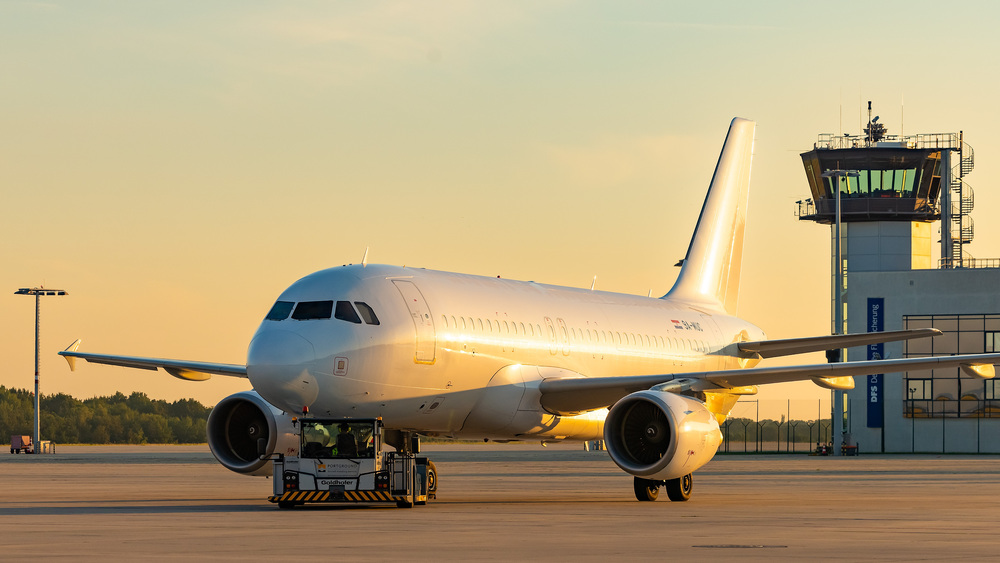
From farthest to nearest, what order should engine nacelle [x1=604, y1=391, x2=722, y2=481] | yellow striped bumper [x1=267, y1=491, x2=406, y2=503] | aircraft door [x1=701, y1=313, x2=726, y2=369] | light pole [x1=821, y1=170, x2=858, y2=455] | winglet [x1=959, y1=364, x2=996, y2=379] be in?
light pole [x1=821, y1=170, x2=858, y2=455] < aircraft door [x1=701, y1=313, x2=726, y2=369] < winglet [x1=959, y1=364, x2=996, y2=379] < engine nacelle [x1=604, y1=391, x2=722, y2=481] < yellow striped bumper [x1=267, y1=491, x2=406, y2=503]

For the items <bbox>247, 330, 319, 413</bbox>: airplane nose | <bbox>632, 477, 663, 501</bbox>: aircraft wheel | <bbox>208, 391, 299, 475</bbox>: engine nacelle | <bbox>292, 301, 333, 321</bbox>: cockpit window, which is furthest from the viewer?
<bbox>632, 477, 663, 501</bbox>: aircraft wheel

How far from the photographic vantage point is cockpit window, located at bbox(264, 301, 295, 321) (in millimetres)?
27141

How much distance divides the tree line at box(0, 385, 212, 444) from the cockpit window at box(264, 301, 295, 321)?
110m

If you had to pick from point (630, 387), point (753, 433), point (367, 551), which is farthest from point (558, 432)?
point (753, 433)

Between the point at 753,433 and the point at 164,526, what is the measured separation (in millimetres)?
80364

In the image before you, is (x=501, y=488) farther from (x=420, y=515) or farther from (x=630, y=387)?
(x=420, y=515)

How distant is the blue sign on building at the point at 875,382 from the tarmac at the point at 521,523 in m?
41.0

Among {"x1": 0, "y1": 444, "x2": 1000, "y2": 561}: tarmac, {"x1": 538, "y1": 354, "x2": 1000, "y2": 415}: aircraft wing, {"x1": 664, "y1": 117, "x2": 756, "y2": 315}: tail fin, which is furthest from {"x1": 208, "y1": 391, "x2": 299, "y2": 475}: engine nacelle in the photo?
{"x1": 664, "y1": 117, "x2": 756, "y2": 315}: tail fin

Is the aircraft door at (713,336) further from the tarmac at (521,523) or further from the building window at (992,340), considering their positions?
the building window at (992,340)

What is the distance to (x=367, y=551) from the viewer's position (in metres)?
17.1

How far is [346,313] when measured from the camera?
89.4 feet

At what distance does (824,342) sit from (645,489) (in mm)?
7266

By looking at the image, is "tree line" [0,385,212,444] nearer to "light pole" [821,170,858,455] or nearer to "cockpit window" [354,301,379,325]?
"light pole" [821,170,858,455]

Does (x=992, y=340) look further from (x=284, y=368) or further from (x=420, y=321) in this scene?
(x=284, y=368)
